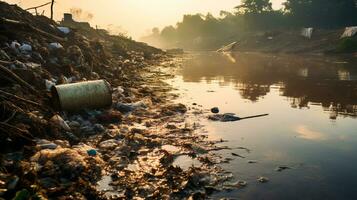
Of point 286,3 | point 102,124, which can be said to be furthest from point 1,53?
point 286,3

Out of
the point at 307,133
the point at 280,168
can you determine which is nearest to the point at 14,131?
the point at 280,168

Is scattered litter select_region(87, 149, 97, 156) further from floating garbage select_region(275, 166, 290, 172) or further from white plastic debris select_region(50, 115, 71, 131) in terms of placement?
floating garbage select_region(275, 166, 290, 172)

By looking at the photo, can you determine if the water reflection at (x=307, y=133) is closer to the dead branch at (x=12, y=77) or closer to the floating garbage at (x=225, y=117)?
the floating garbage at (x=225, y=117)

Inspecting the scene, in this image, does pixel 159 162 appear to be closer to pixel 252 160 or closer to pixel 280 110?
pixel 252 160

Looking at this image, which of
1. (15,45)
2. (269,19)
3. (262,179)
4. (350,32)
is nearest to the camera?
(262,179)

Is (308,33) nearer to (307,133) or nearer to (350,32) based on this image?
(350,32)

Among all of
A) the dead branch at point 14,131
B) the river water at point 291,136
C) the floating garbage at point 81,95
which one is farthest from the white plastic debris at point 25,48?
the dead branch at point 14,131

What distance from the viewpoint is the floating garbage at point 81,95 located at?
→ 23.7 ft

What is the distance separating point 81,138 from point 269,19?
229 ft

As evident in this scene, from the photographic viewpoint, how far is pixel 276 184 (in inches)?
187

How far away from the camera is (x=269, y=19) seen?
70.9m

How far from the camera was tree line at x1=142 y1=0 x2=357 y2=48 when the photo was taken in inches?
2130

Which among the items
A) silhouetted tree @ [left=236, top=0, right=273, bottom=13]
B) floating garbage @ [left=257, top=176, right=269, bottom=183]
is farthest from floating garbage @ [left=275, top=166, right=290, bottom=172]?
silhouetted tree @ [left=236, top=0, right=273, bottom=13]

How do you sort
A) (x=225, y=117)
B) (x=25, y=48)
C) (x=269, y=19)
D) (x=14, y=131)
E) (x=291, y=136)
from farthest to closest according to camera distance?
(x=269, y=19) → (x=25, y=48) → (x=225, y=117) → (x=291, y=136) → (x=14, y=131)
